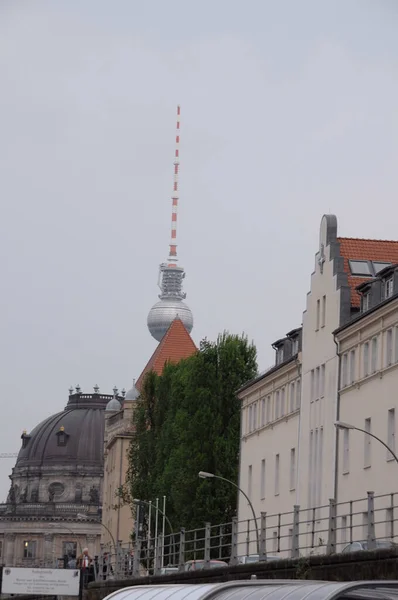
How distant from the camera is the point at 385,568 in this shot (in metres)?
33.8

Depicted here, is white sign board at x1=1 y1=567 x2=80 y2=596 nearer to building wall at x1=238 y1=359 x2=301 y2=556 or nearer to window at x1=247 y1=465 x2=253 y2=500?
building wall at x1=238 y1=359 x2=301 y2=556

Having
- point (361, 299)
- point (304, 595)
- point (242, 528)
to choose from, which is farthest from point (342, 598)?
point (242, 528)

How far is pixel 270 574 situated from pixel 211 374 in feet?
154

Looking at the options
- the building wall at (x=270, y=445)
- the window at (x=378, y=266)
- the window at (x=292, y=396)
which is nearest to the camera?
the window at (x=378, y=266)

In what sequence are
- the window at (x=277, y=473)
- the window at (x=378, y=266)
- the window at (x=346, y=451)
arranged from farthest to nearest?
1. the window at (x=277, y=473)
2. the window at (x=378, y=266)
3. the window at (x=346, y=451)

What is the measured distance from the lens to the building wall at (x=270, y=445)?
7250 cm

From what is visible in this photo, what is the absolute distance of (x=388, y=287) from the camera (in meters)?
61.9

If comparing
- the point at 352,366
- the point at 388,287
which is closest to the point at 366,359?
the point at 352,366

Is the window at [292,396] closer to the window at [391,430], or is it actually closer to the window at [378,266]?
the window at [378,266]

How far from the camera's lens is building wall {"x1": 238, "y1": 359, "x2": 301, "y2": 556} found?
7250 centimetres

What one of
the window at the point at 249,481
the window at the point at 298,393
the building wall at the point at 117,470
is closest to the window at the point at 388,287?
the window at the point at 298,393

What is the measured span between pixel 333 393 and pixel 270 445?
1117 cm

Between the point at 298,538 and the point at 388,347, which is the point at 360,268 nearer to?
the point at 388,347

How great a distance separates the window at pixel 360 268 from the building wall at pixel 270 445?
608 cm
